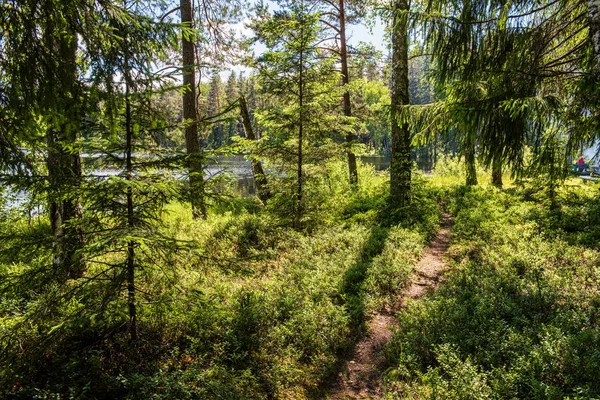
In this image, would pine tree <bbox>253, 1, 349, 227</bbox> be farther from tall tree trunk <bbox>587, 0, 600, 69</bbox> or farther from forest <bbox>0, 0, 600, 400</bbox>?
tall tree trunk <bbox>587, 0, 600, 69</bbox>

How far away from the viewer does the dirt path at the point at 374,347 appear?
4008mm

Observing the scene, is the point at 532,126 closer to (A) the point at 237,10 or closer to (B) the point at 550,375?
(B) the point at 550,375

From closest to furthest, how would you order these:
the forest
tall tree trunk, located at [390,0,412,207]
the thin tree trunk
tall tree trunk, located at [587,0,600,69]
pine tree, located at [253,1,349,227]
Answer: the forest, the thin tree trunk, tall tree trunk, located at [587,0,600,69], pine tree, located at [253,1,349,227], tall tree trunk, located at [390,0,412,207]

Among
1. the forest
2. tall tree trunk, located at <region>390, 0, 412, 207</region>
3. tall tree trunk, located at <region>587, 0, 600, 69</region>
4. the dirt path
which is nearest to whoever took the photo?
the forest

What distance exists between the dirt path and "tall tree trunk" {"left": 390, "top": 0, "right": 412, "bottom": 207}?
3251 millimetres

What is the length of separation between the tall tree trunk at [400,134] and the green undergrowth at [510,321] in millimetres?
2546

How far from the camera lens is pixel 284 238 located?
28.5 feet

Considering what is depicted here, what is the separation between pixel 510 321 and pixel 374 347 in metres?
2.04

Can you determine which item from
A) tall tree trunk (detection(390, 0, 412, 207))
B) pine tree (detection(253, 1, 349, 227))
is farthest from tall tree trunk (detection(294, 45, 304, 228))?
tall tree trunk (detection(390, 0, 412, 207))

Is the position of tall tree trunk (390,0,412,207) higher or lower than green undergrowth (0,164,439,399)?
higher

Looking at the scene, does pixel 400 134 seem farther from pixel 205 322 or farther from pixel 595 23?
pixel 205 322

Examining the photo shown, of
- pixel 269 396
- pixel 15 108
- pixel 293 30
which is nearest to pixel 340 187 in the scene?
pixel 293 30

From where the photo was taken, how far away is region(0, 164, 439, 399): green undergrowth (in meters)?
3.21

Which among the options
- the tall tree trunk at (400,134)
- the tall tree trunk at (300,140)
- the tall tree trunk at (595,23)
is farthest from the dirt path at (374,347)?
the tall tree trunk at (595,23)
